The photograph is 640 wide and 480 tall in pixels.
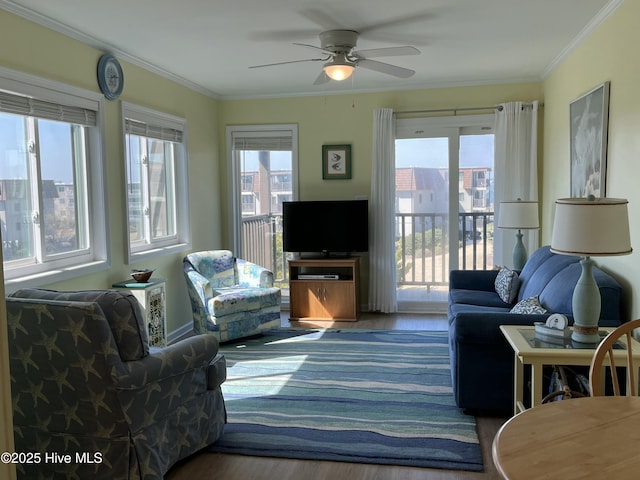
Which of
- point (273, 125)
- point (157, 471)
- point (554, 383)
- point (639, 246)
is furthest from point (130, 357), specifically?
point (273, 125)

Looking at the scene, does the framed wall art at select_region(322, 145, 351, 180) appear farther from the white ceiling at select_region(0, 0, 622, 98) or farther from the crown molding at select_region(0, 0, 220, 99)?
the crown molding at select_region(0, 0, 220, 99)

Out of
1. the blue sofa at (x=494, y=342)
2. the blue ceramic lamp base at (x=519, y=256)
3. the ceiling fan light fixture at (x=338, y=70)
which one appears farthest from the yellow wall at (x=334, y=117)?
the blue sofa at (x=494, y=342)

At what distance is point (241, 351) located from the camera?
15.7 ft

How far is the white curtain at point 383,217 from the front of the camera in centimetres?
593

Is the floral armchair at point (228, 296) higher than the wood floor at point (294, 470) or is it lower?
higher

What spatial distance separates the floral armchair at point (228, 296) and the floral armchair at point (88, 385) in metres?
2.26

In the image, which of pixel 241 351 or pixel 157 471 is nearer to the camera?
pixel 157 471

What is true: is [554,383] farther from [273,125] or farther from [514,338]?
[273,125]

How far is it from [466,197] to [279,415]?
3567 millimetres

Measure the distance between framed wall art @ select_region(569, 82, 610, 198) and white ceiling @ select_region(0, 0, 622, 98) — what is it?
0.54 m

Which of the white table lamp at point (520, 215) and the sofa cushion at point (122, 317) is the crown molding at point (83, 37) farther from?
the white table lamp at point (520, 215)

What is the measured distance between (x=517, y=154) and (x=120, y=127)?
3.92 meters

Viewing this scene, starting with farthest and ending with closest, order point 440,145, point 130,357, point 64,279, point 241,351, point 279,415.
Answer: point 440,145 < point 241,351 < point 64,279 < point 279,415 < point 130,357

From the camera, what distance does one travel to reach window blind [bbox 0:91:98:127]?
3.28 m
